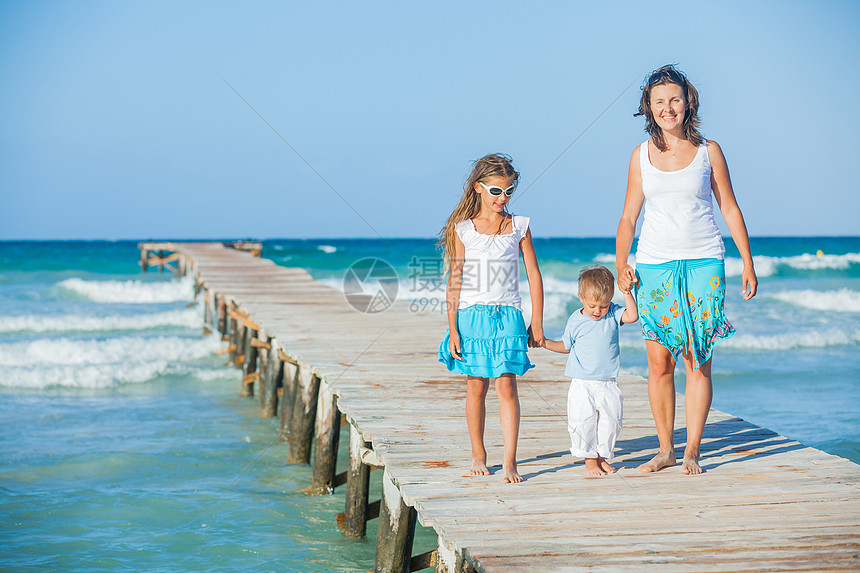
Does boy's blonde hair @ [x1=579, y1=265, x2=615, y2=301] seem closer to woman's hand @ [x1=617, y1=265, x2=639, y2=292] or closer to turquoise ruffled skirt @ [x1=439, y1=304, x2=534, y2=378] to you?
woman's hand @ [x1=617, y1=265, x2=639, y2=292]

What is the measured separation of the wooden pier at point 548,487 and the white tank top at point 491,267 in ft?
2.88

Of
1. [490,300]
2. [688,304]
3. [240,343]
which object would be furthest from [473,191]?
[240,343]

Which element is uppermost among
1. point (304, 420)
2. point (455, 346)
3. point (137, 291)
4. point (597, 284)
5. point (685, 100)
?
point (685, 100)

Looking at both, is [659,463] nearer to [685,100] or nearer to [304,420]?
[685,100]

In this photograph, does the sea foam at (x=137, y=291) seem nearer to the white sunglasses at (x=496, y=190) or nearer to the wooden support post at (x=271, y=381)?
the wooden support post at (x=271, y=381)

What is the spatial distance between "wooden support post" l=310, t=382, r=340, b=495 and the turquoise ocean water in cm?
15

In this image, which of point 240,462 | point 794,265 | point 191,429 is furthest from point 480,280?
point 794,265

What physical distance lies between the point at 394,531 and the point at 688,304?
1966 millimetres

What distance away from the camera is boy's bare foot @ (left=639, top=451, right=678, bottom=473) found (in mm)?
3766

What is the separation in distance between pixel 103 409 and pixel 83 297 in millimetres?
15664

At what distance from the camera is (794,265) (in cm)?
3194

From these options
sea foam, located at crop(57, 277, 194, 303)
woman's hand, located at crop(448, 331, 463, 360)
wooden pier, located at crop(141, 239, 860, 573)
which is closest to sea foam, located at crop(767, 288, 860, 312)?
wooden pier, located at crop(141, 239, 860, 573)

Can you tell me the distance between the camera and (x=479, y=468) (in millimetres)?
3756

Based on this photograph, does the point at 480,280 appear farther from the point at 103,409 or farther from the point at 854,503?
the point at 103,409
